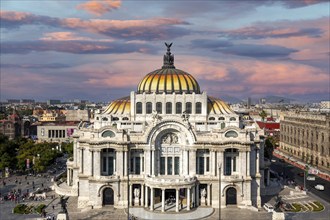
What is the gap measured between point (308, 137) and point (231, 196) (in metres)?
61.5

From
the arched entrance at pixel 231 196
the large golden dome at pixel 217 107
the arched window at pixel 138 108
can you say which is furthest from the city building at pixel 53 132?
the arched entrance at pixel 231 196

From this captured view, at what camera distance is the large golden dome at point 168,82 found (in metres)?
Result: 89.6

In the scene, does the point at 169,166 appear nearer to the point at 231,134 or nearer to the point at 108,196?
the point at 231,134

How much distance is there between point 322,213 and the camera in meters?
77.1

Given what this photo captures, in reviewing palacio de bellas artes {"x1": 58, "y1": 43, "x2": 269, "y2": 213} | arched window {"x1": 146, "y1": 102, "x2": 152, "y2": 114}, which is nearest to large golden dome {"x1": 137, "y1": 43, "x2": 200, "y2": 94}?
arched window {"x1": 146, "y1": 102, "x2": 152, "y2": 114}

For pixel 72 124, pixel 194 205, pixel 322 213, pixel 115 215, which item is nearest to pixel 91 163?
pixel 115 215

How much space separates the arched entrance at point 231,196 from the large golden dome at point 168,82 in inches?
858

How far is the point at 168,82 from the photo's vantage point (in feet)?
295

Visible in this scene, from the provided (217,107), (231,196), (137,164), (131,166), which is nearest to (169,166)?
(137,164)

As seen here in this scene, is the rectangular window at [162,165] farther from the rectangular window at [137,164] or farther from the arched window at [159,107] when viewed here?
the arched window at [159,107]

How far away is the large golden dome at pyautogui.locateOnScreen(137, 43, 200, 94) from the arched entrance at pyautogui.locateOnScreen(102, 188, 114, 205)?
22051 mm

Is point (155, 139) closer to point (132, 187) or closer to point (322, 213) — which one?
point (132, 187)

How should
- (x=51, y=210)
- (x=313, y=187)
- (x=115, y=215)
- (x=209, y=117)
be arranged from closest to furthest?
(x=115, y=215) → (x=51, y=210) → (x=209, y=117) → (x=313, y=187)

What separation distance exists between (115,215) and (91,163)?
435 inches
